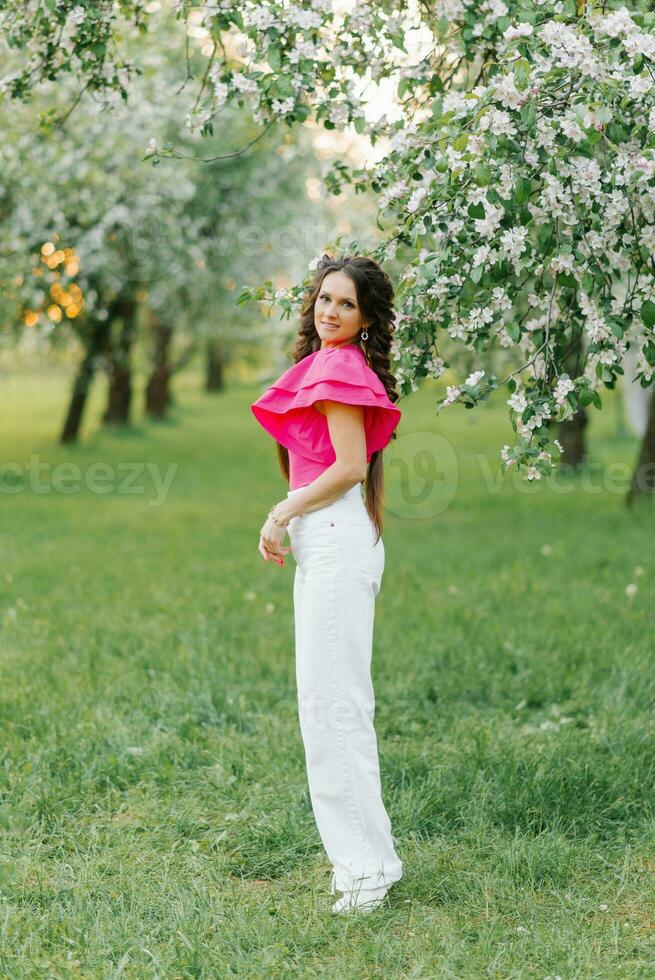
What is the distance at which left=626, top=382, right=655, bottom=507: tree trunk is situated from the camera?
11984mm

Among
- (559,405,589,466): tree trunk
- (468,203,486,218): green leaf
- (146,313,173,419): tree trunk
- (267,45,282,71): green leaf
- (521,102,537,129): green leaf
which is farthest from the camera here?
(146,313,173,419): tree trunk

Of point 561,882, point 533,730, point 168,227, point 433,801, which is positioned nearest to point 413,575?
point 533,730

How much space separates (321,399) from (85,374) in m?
15.4

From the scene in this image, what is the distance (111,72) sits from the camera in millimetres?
5477

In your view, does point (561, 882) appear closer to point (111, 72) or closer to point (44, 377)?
point (111, 72)

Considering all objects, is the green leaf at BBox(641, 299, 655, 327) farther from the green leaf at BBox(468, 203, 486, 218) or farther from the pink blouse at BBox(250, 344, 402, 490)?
the pink blouse at BBox(250, 344, 402, 490)

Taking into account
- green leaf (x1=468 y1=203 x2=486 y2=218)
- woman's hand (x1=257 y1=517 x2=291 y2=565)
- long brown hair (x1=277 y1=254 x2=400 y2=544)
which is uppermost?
green leaf (x1=468 y1=203 x2=486 y2=218)

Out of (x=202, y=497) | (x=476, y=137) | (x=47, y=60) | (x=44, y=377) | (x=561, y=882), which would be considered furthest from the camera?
(x=44, y=377)

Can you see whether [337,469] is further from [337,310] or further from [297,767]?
[297,767]

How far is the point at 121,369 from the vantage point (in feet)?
70.6

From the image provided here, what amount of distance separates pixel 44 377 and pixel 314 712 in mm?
40938

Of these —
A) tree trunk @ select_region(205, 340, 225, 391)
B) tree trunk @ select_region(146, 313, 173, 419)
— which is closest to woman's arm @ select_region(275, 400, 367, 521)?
tree trunk @ select_region(146, 313, 173, 419)

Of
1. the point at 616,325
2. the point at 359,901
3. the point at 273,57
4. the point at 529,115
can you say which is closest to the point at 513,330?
the point at 616,325

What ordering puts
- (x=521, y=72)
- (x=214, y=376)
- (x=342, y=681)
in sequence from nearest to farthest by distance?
1. (x=521, y=72)
2. (x=342, y=681)
3. (x=214, y=376)
